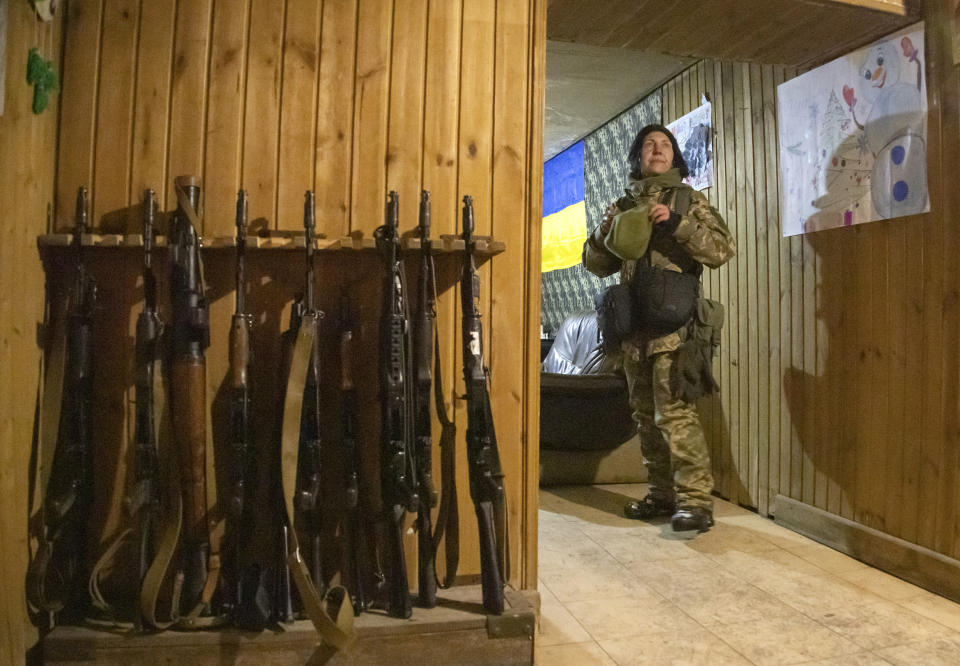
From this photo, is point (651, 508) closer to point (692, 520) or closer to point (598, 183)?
point (692, 520)

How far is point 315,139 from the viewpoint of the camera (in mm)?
1587

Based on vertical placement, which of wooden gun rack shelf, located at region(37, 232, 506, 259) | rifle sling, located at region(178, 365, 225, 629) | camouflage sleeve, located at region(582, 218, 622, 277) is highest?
camouflage sleeve, located at region(582, 218, 622, 277)

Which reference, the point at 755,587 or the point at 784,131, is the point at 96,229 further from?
the point at 784,131

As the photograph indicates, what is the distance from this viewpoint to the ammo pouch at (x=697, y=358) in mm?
2529

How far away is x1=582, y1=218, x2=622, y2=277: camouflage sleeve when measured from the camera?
276 cm

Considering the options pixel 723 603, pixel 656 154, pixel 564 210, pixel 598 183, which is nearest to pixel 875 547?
pixel 723 603

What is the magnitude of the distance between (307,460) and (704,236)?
5.83 feet

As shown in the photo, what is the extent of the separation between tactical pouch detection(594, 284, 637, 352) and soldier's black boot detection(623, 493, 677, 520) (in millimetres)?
682

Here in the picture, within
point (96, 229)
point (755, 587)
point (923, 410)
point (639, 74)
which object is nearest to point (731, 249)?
point (923, 410)

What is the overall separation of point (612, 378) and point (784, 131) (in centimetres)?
132

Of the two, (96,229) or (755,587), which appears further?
(755,587)

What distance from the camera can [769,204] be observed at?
9.22ft

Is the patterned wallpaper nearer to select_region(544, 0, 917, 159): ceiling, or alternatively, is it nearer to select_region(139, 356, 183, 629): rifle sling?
select_region(544, 0, 917, 159): ceiling

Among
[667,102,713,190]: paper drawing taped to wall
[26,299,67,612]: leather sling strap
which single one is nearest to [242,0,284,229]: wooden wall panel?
[26,299,67,612]: leather sling strap
